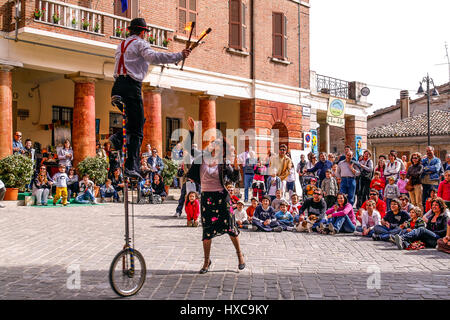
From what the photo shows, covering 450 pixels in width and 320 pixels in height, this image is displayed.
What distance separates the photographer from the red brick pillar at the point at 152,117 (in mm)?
20125

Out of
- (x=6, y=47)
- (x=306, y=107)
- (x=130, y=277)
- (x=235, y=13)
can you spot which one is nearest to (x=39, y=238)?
(x=130, y=277)

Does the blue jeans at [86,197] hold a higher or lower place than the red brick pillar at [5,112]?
lower

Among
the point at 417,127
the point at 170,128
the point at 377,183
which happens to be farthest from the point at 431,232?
the point at 417,127

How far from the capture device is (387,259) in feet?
27.9

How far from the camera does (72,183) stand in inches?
662

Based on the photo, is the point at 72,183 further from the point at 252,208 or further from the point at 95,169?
the point at 252,208

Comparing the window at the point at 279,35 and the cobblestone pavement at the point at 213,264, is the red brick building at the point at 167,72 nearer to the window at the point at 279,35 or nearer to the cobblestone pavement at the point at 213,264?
the window at the point at 279,35

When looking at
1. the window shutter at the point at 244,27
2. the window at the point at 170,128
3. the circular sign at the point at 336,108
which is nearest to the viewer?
the window shutter at the point at 244,27

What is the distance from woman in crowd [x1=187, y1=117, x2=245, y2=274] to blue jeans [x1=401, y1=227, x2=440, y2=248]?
4.02 metres

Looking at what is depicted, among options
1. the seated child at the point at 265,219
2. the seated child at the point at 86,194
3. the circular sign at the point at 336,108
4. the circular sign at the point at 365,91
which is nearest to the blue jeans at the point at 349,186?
the seated child at the point at 265,219

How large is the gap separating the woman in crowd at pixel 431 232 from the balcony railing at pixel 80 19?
11.8 metres

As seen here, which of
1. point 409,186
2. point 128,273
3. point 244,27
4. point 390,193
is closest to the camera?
point 128,273

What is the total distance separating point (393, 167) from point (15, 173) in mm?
11089
